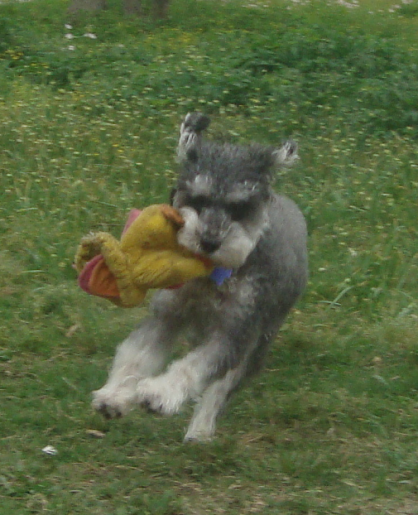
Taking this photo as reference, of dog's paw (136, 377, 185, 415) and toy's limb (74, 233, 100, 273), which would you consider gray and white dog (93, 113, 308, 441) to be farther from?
toy's limb (74, 233, 100, 273)

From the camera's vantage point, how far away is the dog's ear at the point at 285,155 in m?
4.35

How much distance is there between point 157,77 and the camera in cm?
929

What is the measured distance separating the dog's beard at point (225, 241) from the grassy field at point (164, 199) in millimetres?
1047

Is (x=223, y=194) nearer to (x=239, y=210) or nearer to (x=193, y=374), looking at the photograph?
(x=239, y=210)

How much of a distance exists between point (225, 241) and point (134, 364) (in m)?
0.80

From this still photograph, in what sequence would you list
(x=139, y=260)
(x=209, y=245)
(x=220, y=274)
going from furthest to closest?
(x=220, y=274) → (x=139, y=260) → (x=209, y=245)

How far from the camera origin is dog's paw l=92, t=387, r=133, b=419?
399cm

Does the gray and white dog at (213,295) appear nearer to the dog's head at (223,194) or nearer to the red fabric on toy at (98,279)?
the dog's head at (223,194)

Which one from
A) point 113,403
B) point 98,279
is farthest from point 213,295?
point 113,403

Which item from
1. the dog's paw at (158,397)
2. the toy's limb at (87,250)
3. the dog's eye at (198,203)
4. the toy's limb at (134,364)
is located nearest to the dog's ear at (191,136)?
the dog's eye at (198,203)

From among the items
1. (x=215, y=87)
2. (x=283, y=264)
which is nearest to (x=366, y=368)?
(x=283, y=264)

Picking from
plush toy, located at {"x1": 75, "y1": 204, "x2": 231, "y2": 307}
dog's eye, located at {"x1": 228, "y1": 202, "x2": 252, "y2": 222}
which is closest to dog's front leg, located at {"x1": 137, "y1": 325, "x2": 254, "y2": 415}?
plush toy, located at {"x1": 75, "y1": 204, "x2": 231, "y2": 307}

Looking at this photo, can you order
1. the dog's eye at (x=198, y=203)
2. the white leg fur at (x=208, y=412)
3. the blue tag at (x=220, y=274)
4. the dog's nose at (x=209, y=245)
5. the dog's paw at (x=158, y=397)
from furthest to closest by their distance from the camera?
the white leg fur at (x=208, y=412) → the blue tag at (x=220, y=274) → the dog's eye at (x=198, y=203) → the dog's nose at (x=209, y=245) → the dog's paw at (x=158, y=397)

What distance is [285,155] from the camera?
439 centimetres
